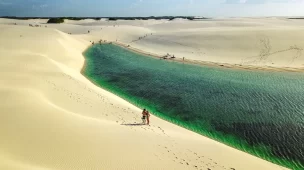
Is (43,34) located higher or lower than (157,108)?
higher

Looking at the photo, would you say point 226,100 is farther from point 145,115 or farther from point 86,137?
point 86,137

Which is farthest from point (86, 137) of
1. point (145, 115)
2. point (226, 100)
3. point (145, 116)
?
point (226, 100)

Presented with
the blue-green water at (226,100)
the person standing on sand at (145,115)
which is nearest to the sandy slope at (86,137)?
the person standing on sand at (145,115)

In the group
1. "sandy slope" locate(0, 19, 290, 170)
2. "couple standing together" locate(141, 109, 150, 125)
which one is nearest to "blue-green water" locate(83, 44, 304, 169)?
"sandy slope" locate(0, 19, 290, 170)

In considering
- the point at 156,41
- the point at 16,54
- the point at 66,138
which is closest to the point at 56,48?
the point at 16,54

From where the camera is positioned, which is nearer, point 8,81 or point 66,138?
point 66,138

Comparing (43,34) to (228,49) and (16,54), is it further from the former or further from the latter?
(228,49)
